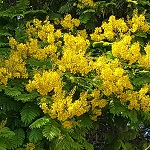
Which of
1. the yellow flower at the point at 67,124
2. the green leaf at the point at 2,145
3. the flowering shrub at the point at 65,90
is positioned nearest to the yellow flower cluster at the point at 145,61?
the flowering shrub at the point at 65,90

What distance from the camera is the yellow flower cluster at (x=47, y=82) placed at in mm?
3891

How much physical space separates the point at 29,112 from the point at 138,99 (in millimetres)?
1192

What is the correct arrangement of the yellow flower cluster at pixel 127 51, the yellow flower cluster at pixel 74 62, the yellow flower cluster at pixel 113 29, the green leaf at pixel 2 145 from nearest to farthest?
the green leaf at pixel 2 145 → the yellow flower cluster at pixel 74 62 → the yellow flower cluster at pixel 127 51 → the yellow flower cluster at pixel 113 29

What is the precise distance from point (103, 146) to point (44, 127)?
8.72 ft

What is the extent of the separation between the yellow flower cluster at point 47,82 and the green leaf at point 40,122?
296 millimetres

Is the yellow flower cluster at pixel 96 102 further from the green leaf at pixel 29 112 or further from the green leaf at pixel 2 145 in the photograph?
the green leaf at pixel 2 145

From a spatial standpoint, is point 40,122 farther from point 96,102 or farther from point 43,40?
point 43,40

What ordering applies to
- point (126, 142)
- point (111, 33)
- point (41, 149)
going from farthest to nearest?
point (126, 142)
point (111, 33)
point (41, 149)

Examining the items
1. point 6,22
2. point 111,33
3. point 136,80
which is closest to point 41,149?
point 136,80

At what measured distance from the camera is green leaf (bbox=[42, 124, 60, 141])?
145 inches

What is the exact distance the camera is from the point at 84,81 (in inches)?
169

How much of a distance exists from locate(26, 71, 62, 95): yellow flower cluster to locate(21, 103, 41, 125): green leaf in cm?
22

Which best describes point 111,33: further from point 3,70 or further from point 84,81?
point 3,70

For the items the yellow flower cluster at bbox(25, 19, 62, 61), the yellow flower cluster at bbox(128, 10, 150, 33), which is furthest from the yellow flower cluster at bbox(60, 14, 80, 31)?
the yellow flower cluster at bbox(128, 10, 150, 33)
